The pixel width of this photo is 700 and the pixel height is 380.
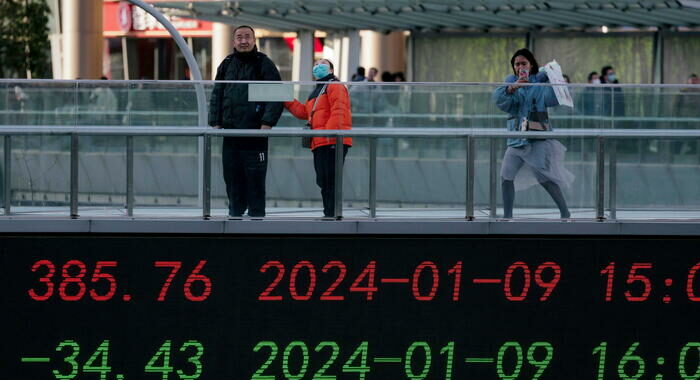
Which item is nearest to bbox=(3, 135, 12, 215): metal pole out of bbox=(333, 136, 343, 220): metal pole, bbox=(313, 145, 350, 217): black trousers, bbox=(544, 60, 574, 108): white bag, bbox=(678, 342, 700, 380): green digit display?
bbox=(313, 145, 350, 217): black trousers

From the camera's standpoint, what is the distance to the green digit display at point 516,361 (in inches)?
424

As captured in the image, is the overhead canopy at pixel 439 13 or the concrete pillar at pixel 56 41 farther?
the concrete pillar at pixel 56 41

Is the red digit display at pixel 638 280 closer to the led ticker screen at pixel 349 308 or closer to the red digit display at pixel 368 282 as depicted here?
the led ticker screen at pixel 349 308

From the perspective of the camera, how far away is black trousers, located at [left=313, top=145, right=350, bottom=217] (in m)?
11.1

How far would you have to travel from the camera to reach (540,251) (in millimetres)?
10812

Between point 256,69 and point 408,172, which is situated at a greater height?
point 256,69

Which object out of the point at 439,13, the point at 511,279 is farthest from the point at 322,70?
the point at 439,13

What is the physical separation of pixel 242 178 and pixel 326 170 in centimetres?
58

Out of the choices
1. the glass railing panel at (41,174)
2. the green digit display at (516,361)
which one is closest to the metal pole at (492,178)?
the green digit display at (516,361)

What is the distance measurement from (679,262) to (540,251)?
921mm

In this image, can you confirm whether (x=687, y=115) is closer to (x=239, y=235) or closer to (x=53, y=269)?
(x=239, y=235)

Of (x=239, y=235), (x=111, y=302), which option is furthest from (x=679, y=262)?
(x=111, y=302)

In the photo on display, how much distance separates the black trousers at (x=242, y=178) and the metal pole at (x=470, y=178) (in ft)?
4.55

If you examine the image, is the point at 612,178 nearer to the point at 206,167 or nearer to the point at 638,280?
the point at 638,280
